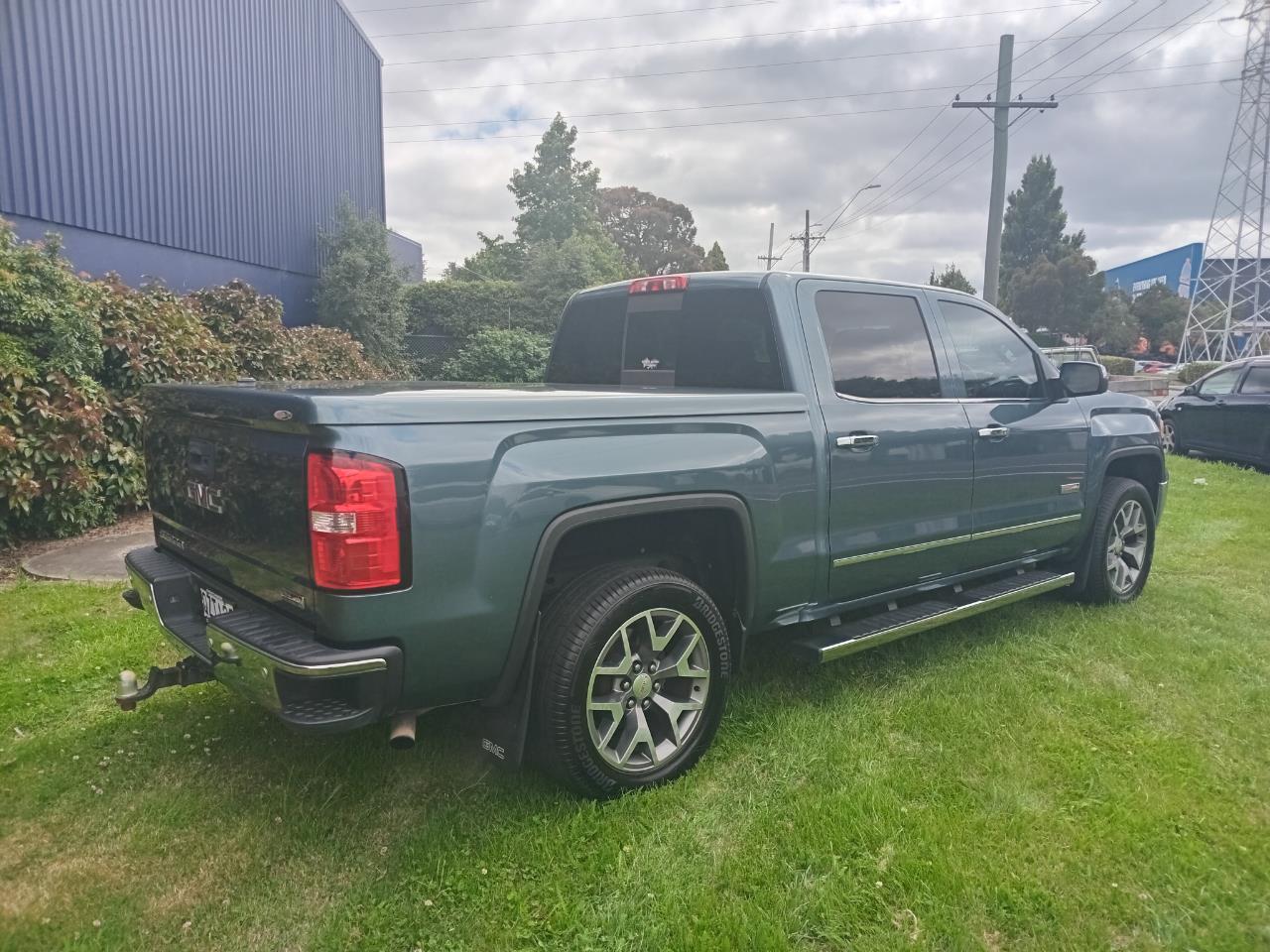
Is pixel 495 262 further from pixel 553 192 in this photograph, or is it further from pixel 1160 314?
pixel 1160 314

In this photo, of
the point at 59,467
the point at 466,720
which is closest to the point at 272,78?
the point at 59,467

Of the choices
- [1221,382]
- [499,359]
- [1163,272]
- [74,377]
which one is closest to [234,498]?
[74,377]

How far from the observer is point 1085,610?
5.08m

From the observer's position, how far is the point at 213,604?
287cm

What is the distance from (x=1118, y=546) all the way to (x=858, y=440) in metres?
2.76

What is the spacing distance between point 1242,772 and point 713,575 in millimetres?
2117

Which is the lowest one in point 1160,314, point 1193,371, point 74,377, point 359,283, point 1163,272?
point 74,377

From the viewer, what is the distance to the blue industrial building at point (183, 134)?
8.48 meters

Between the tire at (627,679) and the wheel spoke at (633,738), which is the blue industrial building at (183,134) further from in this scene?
the wheel spoke at (633,738)

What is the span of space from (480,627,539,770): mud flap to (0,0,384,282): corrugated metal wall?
27.4 ft

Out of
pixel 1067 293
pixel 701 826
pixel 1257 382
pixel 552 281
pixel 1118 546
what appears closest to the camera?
pixel 701 826

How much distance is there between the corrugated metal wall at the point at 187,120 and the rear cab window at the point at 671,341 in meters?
6.87

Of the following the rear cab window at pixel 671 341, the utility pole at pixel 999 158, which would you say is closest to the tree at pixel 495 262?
the utility pole at pixel 999 158

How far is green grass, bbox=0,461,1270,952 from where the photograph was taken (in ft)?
7.73
